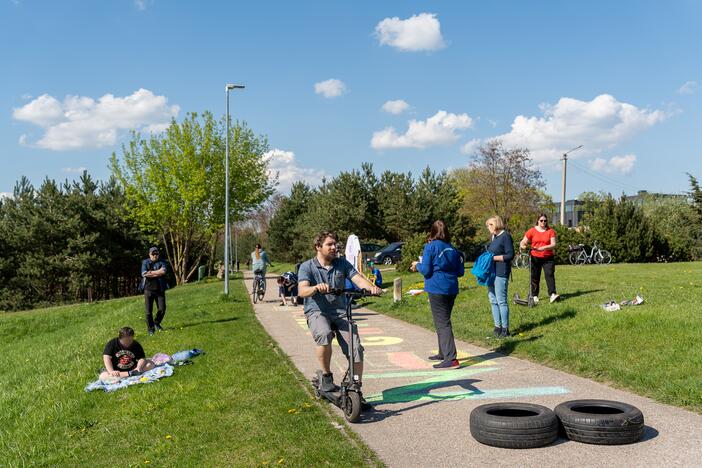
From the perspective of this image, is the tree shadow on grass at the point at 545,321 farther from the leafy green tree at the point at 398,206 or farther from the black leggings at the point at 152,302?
the leafy green tree at the point at 398,206

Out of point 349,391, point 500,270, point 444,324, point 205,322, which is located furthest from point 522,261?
point 349,391

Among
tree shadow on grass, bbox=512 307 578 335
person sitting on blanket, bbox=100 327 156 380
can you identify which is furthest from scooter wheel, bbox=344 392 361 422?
tree shadow on grass, bbox=512 307 578 335

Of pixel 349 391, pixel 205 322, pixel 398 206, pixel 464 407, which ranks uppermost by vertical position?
pixel 398 206

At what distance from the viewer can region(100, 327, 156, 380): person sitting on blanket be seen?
8336mm

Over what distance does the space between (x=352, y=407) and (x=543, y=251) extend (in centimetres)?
742

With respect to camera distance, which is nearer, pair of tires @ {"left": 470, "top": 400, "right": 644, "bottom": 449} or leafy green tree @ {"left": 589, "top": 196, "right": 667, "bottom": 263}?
pair of tires @ {"left": 470, "top": 400, "right": 644, "bottom": 449}

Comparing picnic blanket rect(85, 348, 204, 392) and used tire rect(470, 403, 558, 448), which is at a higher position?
used tire rect(470, 403, 558, 448)

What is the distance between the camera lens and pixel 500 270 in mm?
9172

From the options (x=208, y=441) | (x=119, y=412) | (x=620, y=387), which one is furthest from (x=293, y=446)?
(x=620, y=387)

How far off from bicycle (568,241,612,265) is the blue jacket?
68.4 feet

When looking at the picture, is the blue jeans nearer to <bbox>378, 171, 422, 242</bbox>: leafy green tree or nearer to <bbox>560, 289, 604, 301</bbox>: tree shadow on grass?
<bbox>560, 289, 604, 301</bbox>: tree shadow on grass

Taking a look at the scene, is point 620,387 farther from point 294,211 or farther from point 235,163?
point 294,211

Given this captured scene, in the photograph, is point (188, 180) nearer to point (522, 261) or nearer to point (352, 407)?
point (522, 261)

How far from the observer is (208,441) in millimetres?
5094
